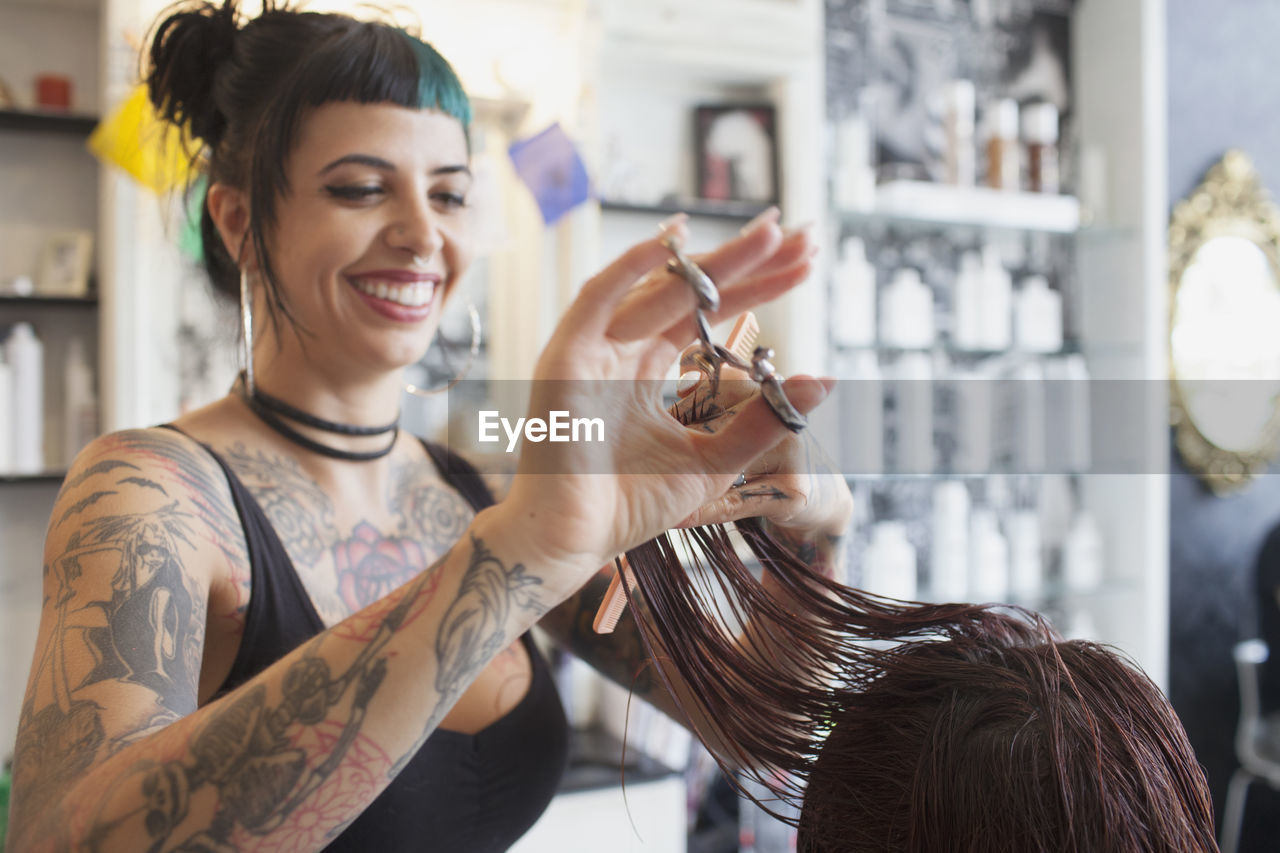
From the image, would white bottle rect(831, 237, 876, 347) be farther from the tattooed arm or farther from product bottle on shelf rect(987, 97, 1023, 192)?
the tattooed arm

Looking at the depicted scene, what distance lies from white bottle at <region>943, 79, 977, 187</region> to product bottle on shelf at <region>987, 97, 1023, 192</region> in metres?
0.07

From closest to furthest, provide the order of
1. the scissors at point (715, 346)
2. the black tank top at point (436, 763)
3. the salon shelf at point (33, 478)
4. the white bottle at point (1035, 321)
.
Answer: the scissors at point (715, 346) → the black tank top at point (436, 763) → the salon shelf at point (33, 478) → the white bottle at point (1035, 321)

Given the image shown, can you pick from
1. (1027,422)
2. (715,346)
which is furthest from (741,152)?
(715,346)

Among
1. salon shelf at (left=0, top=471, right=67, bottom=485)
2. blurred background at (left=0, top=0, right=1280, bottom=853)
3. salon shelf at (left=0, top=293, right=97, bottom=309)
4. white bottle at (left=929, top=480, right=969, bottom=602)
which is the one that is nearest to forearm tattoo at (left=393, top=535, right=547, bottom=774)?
blurred background at (left=0, top=0, right=1280, bottom=853)

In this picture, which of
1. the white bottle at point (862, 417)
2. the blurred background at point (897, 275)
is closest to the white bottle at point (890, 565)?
the blurred background at point (897, 275)

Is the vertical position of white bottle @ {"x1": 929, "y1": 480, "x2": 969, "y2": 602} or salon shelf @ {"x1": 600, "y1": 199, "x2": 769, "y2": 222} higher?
salon shelf @ {"x1": 600, "y1": 199, "x2": 769, "y2": 222}

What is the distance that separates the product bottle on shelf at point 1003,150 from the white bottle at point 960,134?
0.07 metres

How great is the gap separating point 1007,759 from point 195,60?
42.4 inches

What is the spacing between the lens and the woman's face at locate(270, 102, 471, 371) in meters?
0.92

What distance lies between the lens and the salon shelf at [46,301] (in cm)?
200

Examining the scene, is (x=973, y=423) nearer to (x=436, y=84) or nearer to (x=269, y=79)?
(x=436, y=84)

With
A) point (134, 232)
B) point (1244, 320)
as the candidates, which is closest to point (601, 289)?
point (134, 232)

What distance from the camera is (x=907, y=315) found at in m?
2.66

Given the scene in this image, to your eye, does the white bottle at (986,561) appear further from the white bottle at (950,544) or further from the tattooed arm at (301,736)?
the tattooed arm at (301,736)
